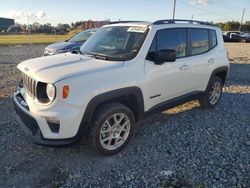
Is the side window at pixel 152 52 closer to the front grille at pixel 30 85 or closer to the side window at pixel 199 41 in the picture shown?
the side window at pixel 199 41

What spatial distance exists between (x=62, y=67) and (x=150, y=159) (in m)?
1.82

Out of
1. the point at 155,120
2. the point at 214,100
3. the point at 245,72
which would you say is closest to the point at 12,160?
the point at 155,120

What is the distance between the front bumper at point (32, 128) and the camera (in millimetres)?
3340

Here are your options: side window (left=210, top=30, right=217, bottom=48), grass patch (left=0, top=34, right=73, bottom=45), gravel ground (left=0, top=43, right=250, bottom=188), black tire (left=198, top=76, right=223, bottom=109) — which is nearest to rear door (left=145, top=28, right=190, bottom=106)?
gravel ground (left=0, top=43, right=250, bottom=188)

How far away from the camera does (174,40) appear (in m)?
4.56

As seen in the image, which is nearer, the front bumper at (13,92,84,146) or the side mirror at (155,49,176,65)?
the front bumper at (13,92,84,146)

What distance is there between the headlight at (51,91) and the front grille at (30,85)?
0.27m

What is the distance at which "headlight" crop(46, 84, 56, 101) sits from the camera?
318 cm

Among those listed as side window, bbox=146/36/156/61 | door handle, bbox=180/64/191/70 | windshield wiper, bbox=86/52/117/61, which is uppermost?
side window, bbox=146/36/156/61

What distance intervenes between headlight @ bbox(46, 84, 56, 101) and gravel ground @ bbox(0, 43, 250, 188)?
1015 millimetres

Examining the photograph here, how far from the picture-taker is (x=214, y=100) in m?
6.04

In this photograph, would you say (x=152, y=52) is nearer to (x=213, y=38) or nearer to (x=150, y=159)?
(x=150, y=159)

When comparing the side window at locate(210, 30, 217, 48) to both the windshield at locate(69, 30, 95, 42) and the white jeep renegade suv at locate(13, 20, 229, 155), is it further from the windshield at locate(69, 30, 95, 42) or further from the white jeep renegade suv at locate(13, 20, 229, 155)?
the windshield at locate(69, 30, 95, 42)

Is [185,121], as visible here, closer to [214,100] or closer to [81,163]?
Answer: [214,100]
